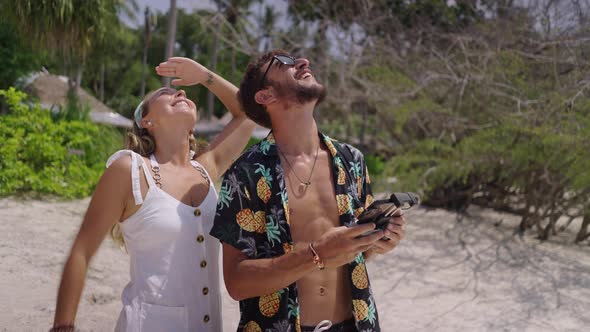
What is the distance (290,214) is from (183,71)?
96 centimetres

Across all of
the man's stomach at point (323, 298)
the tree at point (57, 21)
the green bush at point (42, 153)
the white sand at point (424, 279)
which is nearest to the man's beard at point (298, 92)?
the man's stomach at point (323, 298)

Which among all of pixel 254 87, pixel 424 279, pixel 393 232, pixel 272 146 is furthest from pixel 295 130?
pixel 424 279

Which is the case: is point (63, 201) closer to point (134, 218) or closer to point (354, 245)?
point (134, 218)

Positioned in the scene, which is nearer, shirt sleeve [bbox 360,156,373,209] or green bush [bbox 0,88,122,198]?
shirt sleeve [bbox 360,156,373,209]

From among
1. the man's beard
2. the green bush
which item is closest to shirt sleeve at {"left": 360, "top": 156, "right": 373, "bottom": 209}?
the man's beard

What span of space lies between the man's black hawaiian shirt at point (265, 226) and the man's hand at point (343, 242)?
0.77 feet

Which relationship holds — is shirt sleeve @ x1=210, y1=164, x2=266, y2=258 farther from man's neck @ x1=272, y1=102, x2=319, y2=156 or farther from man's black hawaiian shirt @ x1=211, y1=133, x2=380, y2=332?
man's neck @ x1=272, y1=102, x2=319, y2=156

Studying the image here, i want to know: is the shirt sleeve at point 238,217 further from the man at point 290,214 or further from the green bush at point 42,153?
the green bush at point 42,153

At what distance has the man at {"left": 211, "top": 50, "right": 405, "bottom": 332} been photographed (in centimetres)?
163

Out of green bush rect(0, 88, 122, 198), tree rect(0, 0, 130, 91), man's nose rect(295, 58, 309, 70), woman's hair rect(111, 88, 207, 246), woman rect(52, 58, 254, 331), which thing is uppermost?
man's nose rect(295, 58, 309, 70)

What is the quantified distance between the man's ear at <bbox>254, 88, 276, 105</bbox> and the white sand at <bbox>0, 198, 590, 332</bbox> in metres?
3.14

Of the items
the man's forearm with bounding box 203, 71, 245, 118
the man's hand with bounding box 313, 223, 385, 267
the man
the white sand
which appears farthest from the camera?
the white sand

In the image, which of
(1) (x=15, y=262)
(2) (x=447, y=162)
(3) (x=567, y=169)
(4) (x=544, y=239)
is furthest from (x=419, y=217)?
(1) (x=15, y=262)

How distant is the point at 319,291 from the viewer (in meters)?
1.80
